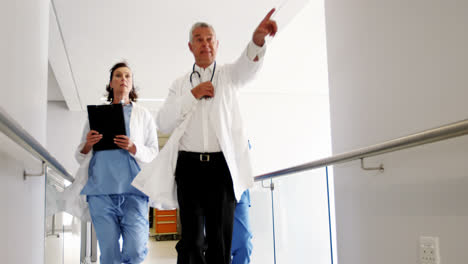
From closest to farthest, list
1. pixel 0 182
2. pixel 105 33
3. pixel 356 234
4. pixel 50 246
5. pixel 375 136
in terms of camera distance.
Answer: pixel 0 182 < pixel 375 136 < pixel 356 234 < pixel 50 246 < pixel 105 33

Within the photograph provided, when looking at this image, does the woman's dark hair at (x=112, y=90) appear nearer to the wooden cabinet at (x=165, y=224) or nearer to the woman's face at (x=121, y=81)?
the woman's face at (x=121, y=81)

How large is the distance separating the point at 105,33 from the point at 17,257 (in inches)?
155

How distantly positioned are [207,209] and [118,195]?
2.94ft

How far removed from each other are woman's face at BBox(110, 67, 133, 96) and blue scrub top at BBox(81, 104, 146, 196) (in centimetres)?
44

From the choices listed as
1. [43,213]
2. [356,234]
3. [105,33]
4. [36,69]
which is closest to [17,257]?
[43,213]

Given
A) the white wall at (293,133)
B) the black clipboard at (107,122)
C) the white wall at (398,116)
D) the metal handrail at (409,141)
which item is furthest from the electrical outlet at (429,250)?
the black clipboard at (107,122)

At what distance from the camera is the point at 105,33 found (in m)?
5.57

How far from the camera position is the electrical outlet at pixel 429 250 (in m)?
1.96

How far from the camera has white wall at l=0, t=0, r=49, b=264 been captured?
6.06 feet

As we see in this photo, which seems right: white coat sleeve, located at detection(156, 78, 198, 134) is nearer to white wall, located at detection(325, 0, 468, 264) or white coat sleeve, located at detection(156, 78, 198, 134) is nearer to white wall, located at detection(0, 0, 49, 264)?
white wall, located at detection(0, 0, 49, 264)

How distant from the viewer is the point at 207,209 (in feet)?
7.38

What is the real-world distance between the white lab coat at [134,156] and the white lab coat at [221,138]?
0.64 metres

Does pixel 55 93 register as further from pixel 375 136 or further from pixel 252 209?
pixel 375 136

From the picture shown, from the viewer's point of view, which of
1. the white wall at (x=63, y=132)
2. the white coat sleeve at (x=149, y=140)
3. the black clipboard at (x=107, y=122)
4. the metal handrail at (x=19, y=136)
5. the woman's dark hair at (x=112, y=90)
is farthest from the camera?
the white wall at (x=63, y=132)
